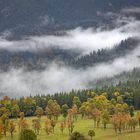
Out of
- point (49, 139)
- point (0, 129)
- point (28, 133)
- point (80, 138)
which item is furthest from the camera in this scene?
point (49, 139)

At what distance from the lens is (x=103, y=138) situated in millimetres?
191875

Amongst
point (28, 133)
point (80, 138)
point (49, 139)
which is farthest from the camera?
point (49, 139)

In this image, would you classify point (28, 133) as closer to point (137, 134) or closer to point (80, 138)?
point (80, 138)

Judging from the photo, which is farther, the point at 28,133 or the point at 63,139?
the point at 63,139

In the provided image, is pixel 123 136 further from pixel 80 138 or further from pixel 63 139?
pixel 80 138

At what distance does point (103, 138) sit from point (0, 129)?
142 feet

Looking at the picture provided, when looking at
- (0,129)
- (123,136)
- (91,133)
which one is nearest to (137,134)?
(123,136)

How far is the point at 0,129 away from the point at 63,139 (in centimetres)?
2816

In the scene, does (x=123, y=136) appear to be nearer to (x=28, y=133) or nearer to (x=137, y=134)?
(x=137, y=134)

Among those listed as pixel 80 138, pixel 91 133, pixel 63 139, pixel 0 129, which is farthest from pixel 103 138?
pixel 80 138

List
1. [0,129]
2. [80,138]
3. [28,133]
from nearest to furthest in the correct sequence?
[80,138]
[28,133]
[0,129]

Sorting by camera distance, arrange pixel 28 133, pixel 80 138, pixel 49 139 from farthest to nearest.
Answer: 1. pixel 49 139
2. pixel 28 133
3. pixel 80 138

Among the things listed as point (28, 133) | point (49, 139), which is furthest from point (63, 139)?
point (28, 133)

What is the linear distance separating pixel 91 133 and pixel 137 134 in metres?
19.3
